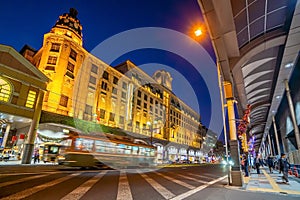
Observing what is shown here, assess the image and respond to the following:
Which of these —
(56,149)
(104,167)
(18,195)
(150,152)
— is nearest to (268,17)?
(18,195)

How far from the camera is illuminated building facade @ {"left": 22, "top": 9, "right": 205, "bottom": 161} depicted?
24.6 m

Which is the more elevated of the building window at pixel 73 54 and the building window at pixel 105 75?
the building window at pixel 73 54

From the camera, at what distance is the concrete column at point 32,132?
18.6 meters

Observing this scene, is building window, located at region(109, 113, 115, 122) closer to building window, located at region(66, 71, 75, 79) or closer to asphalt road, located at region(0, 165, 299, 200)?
building window, located at region(66, 71, 75, 79)

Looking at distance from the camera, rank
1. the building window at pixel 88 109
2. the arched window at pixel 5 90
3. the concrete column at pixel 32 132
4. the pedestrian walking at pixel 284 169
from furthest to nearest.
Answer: the building window at pixel 88 109
the concrete column at pixel 32 132
the arched window at pixel 5 90
the pedestrian walking at pixel 284 169

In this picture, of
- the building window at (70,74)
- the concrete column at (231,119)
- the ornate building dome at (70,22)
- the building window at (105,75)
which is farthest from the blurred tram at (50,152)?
the concrete column at (231,119)

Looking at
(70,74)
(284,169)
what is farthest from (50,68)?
(284,169)

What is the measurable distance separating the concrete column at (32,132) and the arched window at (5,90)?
283cm

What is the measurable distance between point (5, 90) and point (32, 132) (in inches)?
211

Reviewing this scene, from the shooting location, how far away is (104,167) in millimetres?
15516

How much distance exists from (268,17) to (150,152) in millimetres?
18169

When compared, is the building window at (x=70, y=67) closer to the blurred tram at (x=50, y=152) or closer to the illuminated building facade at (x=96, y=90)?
the illuminated building facade at (x=96, y=90)

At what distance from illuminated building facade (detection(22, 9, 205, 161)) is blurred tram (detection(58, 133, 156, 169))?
10865mm

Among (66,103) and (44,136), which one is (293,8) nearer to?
(66,103)
